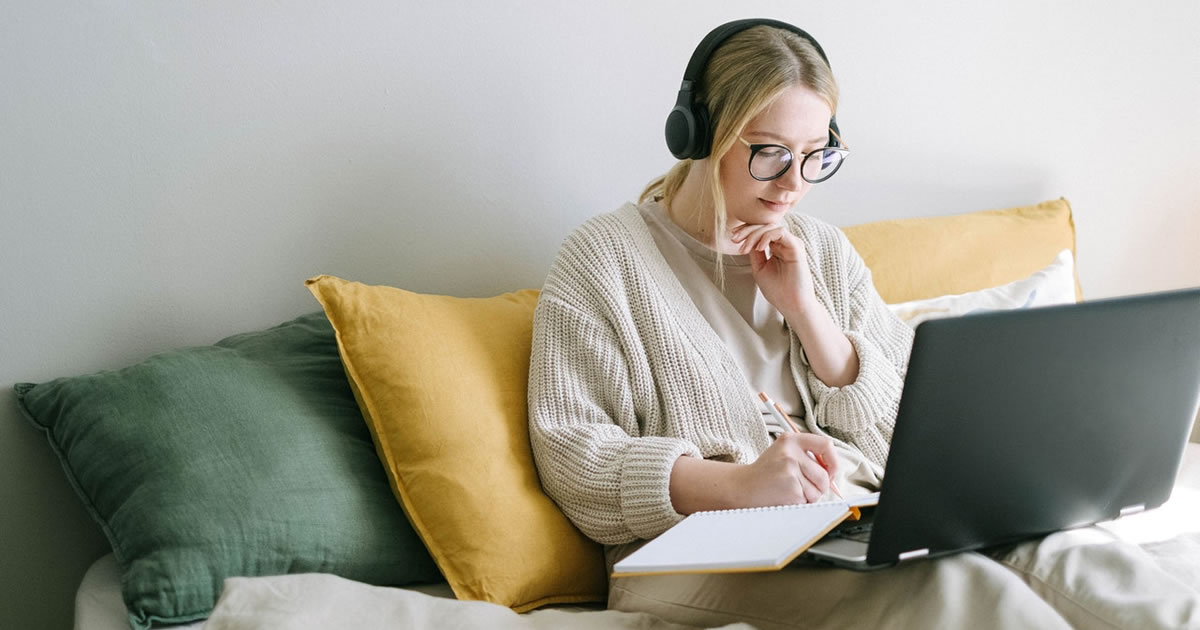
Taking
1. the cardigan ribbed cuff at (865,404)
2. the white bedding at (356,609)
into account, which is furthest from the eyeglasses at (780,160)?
the white bedding at (356,609)

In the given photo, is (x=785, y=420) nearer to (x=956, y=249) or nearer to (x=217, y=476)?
(x=217, y=476)

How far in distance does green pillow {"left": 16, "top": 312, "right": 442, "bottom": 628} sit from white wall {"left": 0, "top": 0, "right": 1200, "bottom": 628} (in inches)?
5.6

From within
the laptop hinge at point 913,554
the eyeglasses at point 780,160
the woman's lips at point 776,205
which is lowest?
the laptop hinge at point 913,554

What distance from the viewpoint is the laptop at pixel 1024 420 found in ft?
3.24

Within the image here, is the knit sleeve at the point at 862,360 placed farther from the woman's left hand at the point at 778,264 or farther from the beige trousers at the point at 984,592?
the beige trousers at the point at 984,592

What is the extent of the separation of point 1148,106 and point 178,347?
2153mm

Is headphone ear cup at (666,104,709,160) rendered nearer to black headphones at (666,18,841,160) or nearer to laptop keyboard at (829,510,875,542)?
black headphones at (666,18,841,160)

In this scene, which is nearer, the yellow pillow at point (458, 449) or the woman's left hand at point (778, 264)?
the yellow pillow at point (458, 449)

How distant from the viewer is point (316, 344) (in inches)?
60.8

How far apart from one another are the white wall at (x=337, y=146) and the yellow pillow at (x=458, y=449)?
0.23 m

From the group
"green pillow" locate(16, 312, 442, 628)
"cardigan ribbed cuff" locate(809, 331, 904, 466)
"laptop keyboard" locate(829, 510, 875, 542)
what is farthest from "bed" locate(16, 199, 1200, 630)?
"cardigan ribbed cuff" locate(809, 331, 904, 466)

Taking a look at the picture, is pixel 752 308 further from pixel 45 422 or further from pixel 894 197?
pixel 45 422

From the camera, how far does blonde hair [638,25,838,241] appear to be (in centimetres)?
147

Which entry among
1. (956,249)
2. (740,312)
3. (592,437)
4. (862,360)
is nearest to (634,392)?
(592,437)
